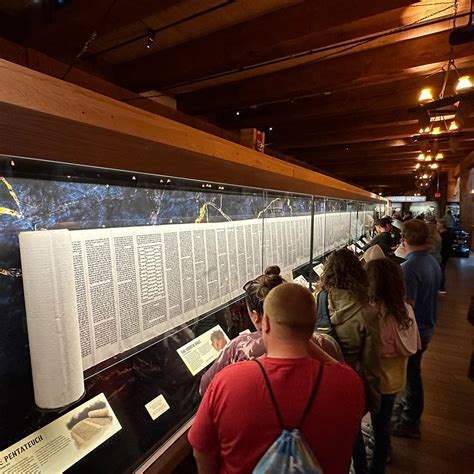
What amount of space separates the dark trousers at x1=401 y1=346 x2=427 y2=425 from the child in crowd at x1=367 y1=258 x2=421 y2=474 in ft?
2.00

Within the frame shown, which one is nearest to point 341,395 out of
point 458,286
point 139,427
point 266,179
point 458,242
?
point 139,427

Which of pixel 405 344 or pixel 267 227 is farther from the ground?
pixel 267 227

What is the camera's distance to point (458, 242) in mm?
9773

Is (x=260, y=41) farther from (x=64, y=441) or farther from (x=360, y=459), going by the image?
(x=360, y=459)

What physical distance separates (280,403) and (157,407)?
0.54 metres

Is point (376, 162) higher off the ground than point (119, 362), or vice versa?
point (376, 162)

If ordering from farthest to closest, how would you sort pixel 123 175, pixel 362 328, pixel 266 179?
1. pixel 266 179
2. pixel 362 328
3. pixel 123 175

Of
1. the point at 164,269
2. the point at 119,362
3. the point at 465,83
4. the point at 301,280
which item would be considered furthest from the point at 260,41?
the point at 119,362

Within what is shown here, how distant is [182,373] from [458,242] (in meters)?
10.9

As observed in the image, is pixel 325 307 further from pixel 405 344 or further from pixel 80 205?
pixel 80 205

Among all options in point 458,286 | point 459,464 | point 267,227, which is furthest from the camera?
point 458,286

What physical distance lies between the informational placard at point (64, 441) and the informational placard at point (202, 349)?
1.30ft

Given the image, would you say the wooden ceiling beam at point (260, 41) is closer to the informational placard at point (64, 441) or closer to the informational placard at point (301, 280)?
the informational placard at point (301, 280)

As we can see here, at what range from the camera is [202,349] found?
56.4 inches
